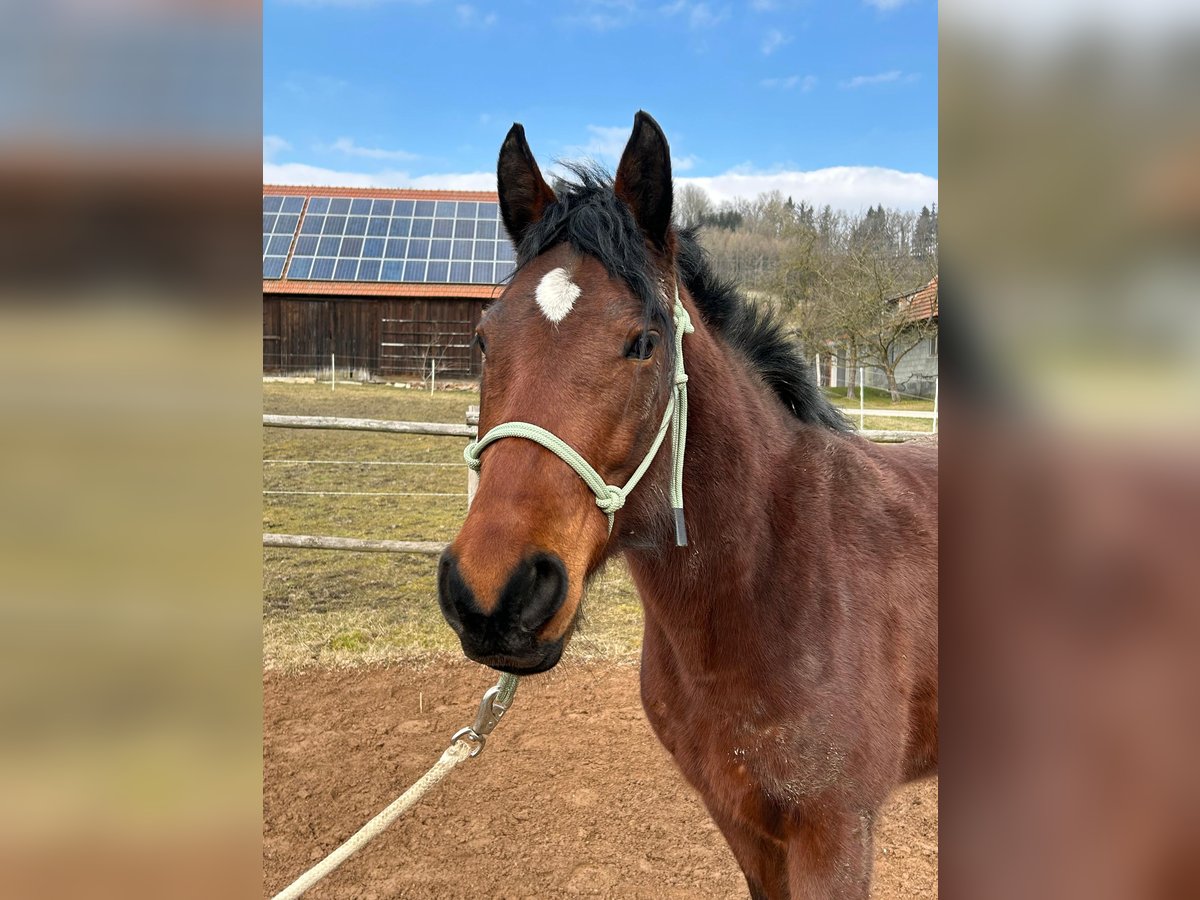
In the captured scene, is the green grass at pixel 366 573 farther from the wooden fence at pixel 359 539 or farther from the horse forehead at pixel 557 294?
the horse forehead at pixel 557 294

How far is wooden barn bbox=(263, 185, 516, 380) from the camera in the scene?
23578 mm

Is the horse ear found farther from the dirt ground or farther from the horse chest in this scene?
the dirt ground

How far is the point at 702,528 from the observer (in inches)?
80.6

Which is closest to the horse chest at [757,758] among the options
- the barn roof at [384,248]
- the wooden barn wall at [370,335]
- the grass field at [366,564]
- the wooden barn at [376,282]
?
the grass field at [366,564]

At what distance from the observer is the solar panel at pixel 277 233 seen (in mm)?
23688

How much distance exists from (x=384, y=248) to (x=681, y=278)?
23.5 meters

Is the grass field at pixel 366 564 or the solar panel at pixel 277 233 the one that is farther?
the solar panel at pixel 277 233

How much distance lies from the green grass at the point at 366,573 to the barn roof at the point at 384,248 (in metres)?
10.3

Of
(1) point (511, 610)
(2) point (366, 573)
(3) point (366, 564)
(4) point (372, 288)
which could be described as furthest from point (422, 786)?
(4) point (372, 288)

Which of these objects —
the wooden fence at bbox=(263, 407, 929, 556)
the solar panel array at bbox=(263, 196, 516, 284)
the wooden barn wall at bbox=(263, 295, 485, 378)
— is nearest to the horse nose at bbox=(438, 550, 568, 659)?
the wooden fence at bbox=(263, 407, 929, 556)
